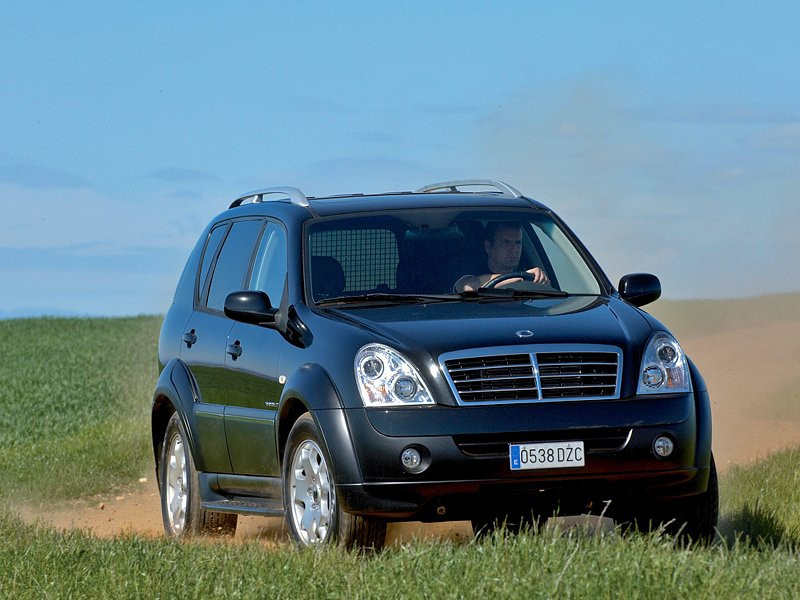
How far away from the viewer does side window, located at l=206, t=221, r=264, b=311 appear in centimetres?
1006

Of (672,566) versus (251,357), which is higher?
(251,357)

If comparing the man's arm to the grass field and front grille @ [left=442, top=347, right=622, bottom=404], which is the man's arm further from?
the grass field

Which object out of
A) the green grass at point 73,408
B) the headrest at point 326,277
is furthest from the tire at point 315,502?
the green grass at point 73,408

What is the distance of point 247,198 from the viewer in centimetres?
1102

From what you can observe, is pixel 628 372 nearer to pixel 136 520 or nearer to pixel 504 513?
pixel 504 513

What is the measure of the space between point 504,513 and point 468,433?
499mm

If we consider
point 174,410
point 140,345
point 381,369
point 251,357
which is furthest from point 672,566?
point 140,345

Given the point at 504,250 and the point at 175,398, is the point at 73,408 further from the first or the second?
the point at 504,250

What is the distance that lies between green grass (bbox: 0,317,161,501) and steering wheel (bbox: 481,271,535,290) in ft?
25.4

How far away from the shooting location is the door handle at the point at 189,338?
10.6 m

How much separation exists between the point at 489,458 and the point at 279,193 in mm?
3265

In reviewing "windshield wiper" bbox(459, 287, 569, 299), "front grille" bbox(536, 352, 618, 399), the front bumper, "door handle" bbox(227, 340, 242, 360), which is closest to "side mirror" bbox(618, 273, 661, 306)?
"windshield wiper" bbox(459, 287, 569, 299)

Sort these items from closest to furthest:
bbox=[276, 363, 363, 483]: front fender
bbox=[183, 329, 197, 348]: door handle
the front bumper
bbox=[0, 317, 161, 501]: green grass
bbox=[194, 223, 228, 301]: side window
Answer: the front bumper, bbox=[276, 363, 363, 483]: front fender, bbox=[183, 329, 197, 348]: door handle, bbox=[194, 223, 228, 301]: side window, bbox=[0, 317, 161, 501]: green grass

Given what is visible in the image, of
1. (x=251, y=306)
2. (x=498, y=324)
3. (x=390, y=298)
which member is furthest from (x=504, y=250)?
(x=251, y=306)
